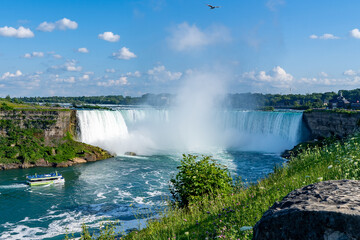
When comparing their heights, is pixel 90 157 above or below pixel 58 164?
above

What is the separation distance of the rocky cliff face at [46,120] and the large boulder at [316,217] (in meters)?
39.7

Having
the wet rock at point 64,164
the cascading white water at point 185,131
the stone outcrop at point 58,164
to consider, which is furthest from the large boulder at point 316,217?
the cascading white water at point 185,131

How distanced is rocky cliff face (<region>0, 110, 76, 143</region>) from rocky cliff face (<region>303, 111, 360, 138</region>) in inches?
1412

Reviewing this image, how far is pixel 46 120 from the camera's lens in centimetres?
3925

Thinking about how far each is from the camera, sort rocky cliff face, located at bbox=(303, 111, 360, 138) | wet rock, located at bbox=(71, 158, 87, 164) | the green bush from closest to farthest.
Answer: the green bush → wet rock, located at bbox=(71, 158, 87, 164) → rocky cliff face, located at bbox=(303, 111, 360, 138)

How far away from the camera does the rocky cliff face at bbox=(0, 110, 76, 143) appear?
126 feet

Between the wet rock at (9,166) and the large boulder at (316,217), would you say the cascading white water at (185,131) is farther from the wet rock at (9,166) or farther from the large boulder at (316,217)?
the large boulder at (316,217)

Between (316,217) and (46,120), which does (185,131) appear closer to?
(46,120)

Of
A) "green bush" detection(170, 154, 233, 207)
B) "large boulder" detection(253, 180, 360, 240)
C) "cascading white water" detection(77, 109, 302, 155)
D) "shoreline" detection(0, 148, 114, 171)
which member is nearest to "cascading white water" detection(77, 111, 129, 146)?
"cascading white water" detection(77, 109, 302, 155)

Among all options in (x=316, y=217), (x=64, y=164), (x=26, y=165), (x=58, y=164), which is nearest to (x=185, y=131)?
(x=64, y=164)

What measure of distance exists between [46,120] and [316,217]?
41369 millimetres

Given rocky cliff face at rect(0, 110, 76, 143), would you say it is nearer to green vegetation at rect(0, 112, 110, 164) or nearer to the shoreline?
green vegetation at rect(0, 112, 110, 164)

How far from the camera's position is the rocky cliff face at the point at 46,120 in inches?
1507

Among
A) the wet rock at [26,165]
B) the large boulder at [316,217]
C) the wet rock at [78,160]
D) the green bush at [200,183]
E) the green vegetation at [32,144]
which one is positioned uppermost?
the large boulder at [316,217]
